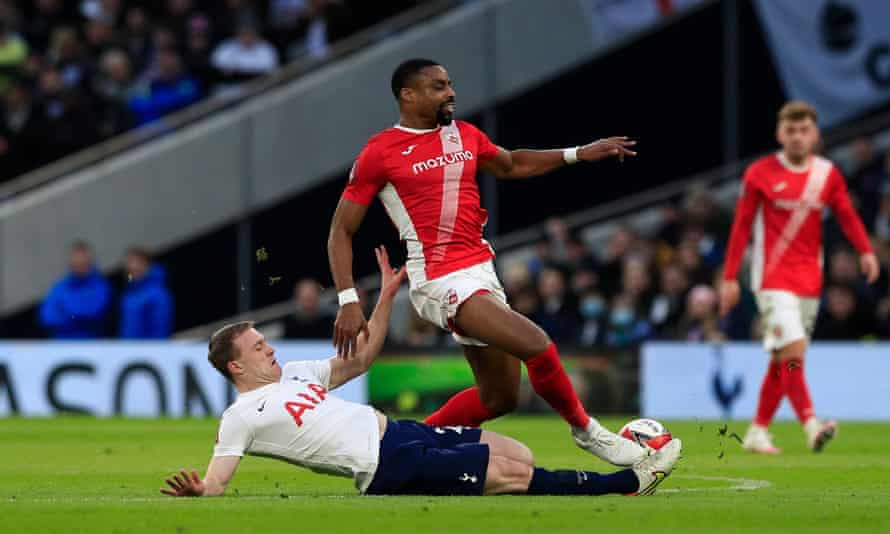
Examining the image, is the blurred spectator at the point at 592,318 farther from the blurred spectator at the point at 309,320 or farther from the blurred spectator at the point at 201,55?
the blurred spectator at the point at 201,55

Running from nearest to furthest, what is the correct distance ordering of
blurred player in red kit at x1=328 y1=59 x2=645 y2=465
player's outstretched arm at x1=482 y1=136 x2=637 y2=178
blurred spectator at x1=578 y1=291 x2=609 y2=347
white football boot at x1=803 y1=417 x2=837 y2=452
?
blurred player in red kit at x1=328 y1=59 x2=645 y2=465 → player's outstretched arm at x1=482 y1=136 x2=637 y2=178 → white football boot at x1=803 y1=417 x2=837 y2=452 → blurred spectator at x1=578 y1=291 x2=609 y2=347

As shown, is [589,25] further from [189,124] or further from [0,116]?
[0,116]

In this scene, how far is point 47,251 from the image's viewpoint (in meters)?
22.2

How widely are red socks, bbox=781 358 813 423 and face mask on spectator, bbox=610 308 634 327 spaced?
20.8 feet

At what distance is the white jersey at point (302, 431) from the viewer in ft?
28.6

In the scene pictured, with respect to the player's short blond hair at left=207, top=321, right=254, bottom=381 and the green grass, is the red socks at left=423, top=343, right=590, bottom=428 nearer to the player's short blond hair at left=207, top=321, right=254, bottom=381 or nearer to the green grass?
the green grass

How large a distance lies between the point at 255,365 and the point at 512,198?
45.2 feet

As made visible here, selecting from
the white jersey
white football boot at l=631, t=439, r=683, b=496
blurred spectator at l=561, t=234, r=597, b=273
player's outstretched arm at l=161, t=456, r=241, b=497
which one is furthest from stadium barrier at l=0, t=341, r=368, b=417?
player's outstretched arm at l=161, t=456, r=241, b=497

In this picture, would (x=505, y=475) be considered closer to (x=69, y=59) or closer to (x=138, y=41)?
(x=138, y=41)

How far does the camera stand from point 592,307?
20000 millimetres

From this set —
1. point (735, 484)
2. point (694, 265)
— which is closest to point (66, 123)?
point (694, 265)

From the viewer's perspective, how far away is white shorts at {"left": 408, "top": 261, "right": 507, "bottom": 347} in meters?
9.80

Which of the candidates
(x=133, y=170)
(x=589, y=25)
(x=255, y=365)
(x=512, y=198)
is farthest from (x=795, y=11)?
(x=255, y=365)

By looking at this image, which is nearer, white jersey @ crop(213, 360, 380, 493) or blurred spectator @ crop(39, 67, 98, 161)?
white jersey @ crop(213, 360, 380, 493)
